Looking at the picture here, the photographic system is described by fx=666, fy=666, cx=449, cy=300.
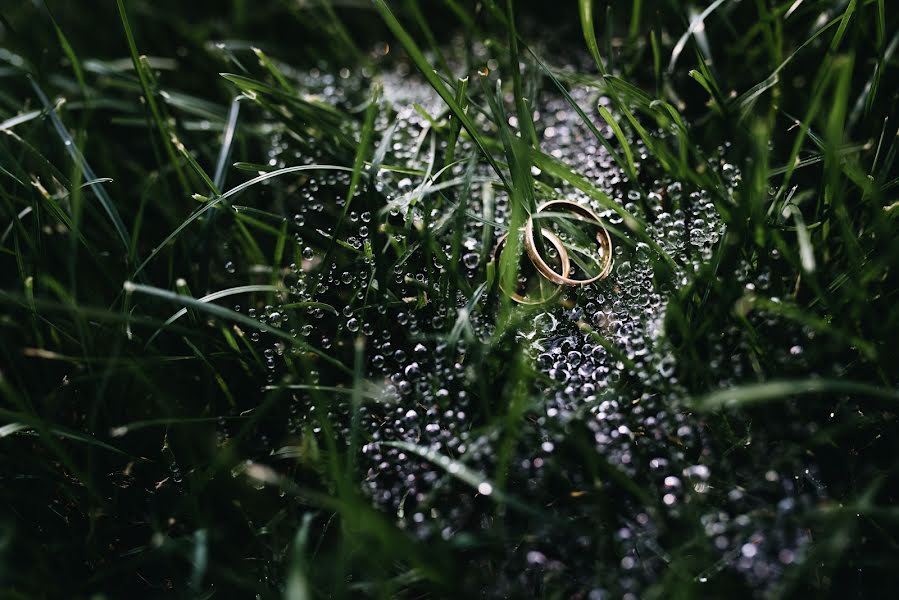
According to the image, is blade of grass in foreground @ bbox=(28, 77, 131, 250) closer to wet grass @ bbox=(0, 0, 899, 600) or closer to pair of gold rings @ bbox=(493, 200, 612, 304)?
wet grass @ bbox=(0, 0, 899, 600)

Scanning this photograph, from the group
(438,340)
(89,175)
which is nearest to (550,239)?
(438,340)

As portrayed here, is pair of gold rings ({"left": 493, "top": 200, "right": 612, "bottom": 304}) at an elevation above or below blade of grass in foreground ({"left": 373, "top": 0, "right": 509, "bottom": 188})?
below

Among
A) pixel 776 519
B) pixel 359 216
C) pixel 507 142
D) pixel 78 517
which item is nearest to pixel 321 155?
pixel 359 216

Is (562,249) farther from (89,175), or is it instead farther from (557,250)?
(89,175)

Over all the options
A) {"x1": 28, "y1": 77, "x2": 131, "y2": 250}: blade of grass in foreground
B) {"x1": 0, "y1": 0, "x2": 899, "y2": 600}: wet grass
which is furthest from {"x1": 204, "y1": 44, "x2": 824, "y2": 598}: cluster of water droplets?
{"x1": 28, "y1": 77, "x2": 131, "y2": 250}: blade of grass in foreground

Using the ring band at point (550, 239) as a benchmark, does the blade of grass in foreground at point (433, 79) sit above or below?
above

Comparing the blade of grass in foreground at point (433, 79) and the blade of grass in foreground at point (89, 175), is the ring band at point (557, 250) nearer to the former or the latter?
the blade of grass in foreground at point (433, 79)

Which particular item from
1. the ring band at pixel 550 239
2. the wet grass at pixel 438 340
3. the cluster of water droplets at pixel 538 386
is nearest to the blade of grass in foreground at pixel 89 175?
the wet grass at pixel 438 340
